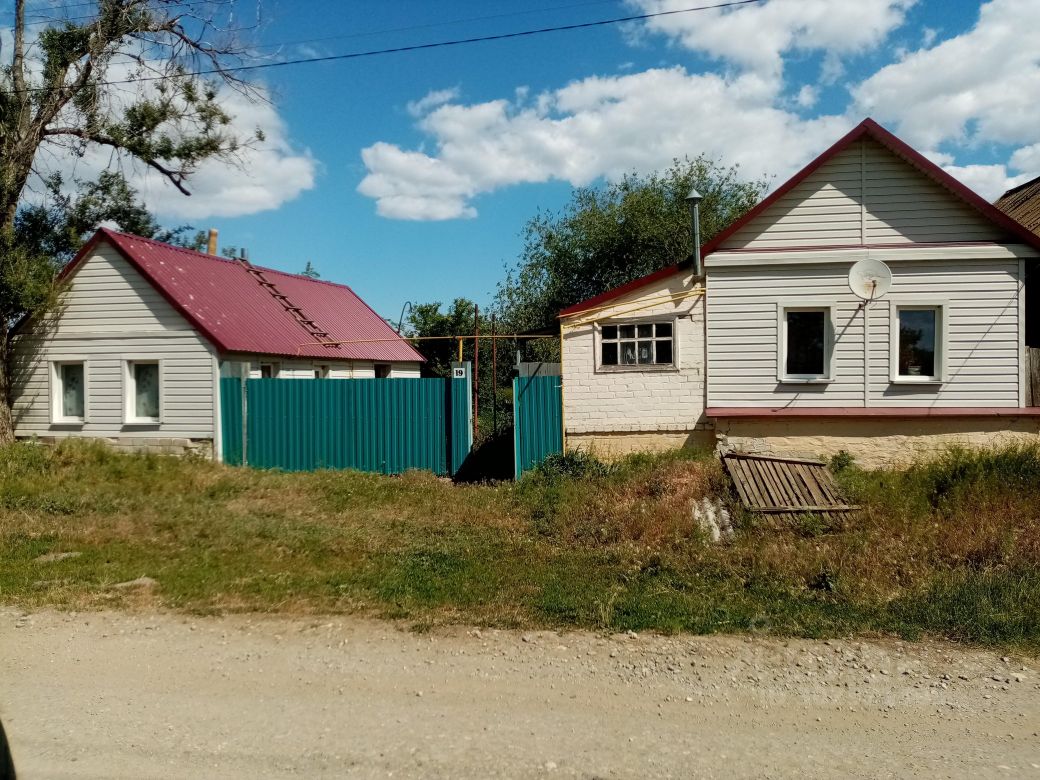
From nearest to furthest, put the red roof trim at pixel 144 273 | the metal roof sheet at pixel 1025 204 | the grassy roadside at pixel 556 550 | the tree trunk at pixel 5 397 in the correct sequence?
the grassy roadside at pixel 556 550 < the red roof trim at pixel 144 273 < the tree trunk at pixel 5 397 < the metal roof sheet at pixel 1025 204

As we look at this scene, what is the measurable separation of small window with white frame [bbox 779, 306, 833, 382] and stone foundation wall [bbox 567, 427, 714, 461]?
1705 mm

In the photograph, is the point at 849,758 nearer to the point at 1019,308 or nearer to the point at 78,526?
the point at 78,526

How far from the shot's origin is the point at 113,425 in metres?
14.5

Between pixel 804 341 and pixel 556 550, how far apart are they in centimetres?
634

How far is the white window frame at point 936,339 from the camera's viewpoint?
39.0ft

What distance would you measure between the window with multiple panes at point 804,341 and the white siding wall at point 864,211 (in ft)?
3.69

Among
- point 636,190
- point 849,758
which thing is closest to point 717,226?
point 636,190

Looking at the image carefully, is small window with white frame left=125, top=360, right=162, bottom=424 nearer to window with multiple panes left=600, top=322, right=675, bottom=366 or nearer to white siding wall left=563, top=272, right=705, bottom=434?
white siding wall left=563, top=272, right=705, bottom=434

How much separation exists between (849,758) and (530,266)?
28.8 meters

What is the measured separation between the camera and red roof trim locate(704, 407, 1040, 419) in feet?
38.2

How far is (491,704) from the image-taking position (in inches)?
178

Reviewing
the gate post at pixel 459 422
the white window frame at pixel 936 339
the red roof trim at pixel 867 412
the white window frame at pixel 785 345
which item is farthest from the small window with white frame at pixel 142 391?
the white window frame at pixel 936 339

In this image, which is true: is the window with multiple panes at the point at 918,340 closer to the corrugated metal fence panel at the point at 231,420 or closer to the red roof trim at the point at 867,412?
the red roof trim at the point at 867,412

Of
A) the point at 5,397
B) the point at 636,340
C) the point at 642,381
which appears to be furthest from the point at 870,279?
the point at 5,397
